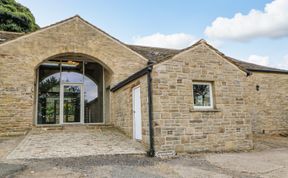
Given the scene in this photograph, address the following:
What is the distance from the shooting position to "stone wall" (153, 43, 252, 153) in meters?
8.55

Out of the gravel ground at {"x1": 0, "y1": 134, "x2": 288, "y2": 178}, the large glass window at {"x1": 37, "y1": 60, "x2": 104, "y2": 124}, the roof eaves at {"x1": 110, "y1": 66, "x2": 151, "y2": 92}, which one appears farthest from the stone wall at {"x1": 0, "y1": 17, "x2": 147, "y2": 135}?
the gravel ground at {"x1": 0, "y1": 134, "x2": 288, "y2": 178}

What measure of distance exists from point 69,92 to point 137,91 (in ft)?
19.7

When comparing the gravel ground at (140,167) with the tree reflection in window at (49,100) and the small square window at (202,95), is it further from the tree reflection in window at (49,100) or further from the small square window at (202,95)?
the tree reflection in window at (49,100)

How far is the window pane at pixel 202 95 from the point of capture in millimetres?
9445

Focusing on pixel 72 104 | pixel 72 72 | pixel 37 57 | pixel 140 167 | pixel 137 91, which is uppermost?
pixel 37 57

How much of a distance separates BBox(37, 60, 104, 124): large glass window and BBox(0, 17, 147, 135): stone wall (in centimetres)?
147

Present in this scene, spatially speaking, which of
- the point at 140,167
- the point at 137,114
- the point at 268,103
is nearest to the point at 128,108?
the point at 137,114

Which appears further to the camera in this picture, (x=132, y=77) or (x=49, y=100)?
(x=49, y=100)

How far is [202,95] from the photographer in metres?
9.59

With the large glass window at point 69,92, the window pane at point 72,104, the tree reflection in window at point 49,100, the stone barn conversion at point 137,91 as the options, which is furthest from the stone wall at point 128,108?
the tree reflection in window at point 49,100

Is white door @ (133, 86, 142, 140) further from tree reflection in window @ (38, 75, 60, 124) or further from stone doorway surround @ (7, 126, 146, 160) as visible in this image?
tree reflection in window @ (38, 75, 60, 124)

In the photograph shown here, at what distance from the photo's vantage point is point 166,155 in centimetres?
817

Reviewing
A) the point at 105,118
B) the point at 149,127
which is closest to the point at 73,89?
the point at 105,118

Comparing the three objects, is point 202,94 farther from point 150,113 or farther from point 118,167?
point 118,167
